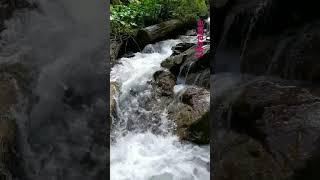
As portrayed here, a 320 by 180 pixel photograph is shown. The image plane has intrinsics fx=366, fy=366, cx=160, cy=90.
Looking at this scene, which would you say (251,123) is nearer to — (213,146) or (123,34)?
(213,146)

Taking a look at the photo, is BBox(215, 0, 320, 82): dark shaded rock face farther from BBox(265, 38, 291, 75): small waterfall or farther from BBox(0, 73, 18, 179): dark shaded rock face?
BBox(0, 73, 18, 179): dark shaded rock face

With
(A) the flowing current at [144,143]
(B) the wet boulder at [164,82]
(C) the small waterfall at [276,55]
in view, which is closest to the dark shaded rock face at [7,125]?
(C) the small waterfall at [276,55]

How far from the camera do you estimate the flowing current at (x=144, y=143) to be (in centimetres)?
378

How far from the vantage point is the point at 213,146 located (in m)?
2.06

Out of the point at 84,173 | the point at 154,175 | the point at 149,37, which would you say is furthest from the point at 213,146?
the point at 149,37

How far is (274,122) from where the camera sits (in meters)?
1.96

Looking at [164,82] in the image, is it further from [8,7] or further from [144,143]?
[8,7]

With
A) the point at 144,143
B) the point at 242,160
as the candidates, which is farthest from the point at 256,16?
the point at 144,143

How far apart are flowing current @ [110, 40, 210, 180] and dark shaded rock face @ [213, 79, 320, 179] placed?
5.80 ft

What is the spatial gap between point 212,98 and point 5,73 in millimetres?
1123

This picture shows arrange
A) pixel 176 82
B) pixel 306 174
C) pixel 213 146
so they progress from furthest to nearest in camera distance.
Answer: pixel 176 82 → pixel 213 146 → pixel 306 174

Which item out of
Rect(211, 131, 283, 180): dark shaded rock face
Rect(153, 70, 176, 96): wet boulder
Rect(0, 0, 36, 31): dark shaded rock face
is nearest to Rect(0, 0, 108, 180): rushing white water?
Rect(0, 0, 36, 31): dark shaded rock face

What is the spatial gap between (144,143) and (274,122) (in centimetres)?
252

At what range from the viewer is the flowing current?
3.78 m
